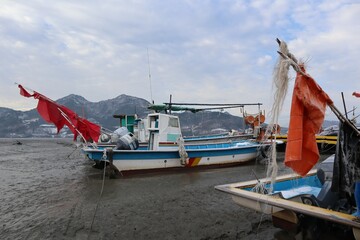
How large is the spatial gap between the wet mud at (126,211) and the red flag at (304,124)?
2.66 meters

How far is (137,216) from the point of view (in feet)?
22.7

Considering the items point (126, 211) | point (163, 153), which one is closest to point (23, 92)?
point (163, 153)

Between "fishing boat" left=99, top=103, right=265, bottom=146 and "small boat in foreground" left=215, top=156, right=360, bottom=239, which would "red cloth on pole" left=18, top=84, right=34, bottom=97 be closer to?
"fishing boat" left=99, top=103, right=265, bottom=146

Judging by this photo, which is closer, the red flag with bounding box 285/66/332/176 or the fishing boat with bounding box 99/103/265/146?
the red flag with bounding box 285/66/332/176

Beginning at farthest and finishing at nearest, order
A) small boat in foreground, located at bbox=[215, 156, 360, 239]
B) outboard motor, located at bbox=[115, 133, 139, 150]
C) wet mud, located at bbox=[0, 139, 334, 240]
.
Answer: outboard motor, located at bbox=[115, 133, 139, 150] < wet mud, located at bbox=[0, 139, 334, 240] < small boat in foreground, located at bbox=[215, 156, 360, 239]

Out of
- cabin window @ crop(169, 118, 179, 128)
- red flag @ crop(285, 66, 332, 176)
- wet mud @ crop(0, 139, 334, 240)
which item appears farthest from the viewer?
cabin window @ crop(169, 118, 179, 128)

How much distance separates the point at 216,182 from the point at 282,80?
28.2ft

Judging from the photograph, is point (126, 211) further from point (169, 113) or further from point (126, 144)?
point (169, 113)

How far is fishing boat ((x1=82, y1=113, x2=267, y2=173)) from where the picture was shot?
1271cm

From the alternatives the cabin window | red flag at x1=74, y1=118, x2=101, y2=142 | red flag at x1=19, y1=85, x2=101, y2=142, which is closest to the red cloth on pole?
red flag at x1=19, y1=85, x2=101, y2=142

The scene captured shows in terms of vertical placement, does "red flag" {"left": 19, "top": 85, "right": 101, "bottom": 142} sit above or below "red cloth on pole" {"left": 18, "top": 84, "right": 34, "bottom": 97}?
below

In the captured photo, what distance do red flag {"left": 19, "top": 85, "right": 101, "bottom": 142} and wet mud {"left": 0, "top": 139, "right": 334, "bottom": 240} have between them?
103 inches

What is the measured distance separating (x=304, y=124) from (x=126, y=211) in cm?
543

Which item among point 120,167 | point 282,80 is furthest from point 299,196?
point 120,167
